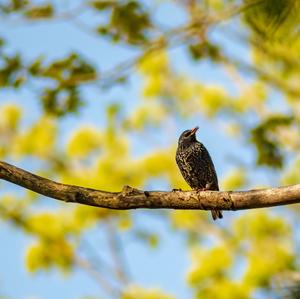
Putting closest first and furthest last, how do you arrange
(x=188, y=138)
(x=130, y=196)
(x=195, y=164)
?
(x=130, y=196), (x=195, y=164), (x=188, y=138)

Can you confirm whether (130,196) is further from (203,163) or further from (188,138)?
(188,138)

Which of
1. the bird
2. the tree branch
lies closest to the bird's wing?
the bird

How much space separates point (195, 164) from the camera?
5754mm

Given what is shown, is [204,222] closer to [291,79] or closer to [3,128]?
[291,79]

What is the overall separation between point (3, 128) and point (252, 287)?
6342 millimetres

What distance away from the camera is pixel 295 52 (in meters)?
9.62

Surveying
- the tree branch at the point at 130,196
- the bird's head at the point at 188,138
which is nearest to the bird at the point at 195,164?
the bird's head at the point at 188,138

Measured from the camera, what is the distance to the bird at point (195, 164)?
227 inches

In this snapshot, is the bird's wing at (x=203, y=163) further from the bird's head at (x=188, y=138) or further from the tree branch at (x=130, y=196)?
the tree branch at (x=130, y=196)

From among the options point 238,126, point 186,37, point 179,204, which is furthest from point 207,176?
point 238,126

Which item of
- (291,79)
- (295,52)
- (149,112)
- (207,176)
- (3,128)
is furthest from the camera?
(149,112)

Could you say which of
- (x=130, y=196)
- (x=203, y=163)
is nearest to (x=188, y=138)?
(x=203, y=163)

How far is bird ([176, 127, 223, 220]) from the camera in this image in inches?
227

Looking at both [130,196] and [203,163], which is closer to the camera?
[130,196]
